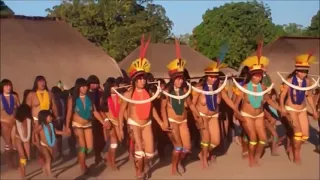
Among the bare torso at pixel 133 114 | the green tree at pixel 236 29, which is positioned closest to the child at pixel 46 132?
the bare torso at pixel 133 114

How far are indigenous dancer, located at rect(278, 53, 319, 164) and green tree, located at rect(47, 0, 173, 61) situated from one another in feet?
83.3

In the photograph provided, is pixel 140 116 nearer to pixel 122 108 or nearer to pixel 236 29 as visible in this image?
pixel 122 108

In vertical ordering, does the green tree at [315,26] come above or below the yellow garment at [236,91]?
above

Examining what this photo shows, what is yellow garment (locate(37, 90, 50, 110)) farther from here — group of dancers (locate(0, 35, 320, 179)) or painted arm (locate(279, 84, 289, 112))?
painted arm (locate(279, 84, 289, 112))

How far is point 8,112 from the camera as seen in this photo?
980 cm

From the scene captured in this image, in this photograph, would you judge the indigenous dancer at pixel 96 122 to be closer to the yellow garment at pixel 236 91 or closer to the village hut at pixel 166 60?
the yellow garment at pixel 236 91

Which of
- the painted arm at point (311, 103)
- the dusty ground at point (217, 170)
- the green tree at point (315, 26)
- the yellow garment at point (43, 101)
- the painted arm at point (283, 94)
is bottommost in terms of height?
the dusty ground at point (217, 170)

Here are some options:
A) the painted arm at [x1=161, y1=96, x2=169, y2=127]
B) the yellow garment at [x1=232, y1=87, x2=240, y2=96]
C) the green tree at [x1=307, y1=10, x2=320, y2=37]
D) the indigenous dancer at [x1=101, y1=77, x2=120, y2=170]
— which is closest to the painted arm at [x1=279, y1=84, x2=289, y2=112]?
the yellow garment at [x1=232, y1=87, x2=240, y2=96]

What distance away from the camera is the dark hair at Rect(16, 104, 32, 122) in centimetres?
928

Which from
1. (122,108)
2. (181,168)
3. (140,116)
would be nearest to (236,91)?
(181,168)

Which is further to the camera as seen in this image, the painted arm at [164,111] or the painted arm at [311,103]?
the painted arm at [311,103]

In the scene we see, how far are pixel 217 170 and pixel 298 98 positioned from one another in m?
1.97

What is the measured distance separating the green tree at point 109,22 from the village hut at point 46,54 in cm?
870

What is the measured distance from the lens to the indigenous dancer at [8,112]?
9.70 metres
